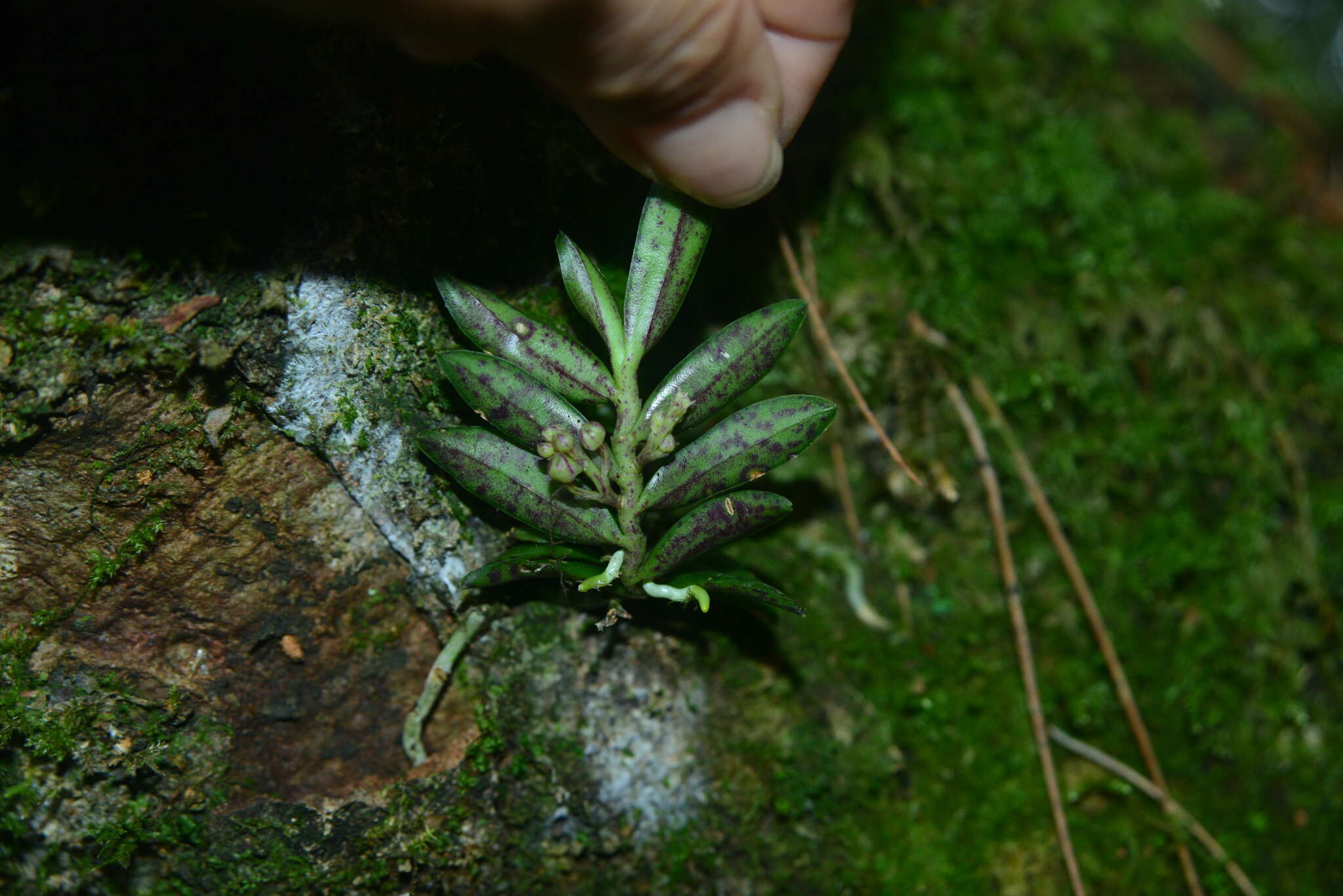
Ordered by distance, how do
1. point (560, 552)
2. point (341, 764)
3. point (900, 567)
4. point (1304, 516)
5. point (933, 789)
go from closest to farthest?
point (560, 552) → point (341, 764) → point (933, 789) → point (900, 567) → point (1304, 516)

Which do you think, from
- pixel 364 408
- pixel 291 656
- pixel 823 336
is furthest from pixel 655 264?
pixel 291 656

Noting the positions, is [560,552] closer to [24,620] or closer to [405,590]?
[405,590]

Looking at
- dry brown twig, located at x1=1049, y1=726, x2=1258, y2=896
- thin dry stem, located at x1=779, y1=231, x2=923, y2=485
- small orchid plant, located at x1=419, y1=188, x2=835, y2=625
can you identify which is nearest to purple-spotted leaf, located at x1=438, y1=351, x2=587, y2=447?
small orchid plant, located at x1=419, y1=188, x2=835, y2=625

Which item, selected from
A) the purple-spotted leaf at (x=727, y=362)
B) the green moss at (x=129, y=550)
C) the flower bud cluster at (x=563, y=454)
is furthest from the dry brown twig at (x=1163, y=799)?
the green moss at (x=129, y=550)

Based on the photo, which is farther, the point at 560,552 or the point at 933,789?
the point at 933,789

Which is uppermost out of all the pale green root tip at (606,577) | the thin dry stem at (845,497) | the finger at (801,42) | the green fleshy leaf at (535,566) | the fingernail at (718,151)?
the finger at (801,42)

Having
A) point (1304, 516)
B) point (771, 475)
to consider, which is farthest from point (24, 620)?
point (1304, 516)

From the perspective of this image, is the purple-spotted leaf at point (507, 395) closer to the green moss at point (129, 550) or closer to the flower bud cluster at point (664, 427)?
the flower bud cluster at point (664, 427)
